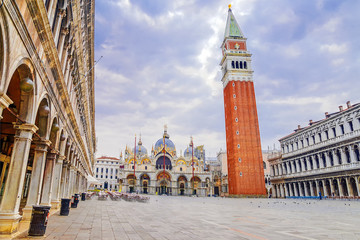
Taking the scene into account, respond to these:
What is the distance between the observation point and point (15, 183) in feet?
23.1

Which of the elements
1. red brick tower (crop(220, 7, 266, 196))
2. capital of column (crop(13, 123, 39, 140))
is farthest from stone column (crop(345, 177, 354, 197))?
capital of column (crop(13, 123, 39, 140))

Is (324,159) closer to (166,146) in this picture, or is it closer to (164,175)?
(164,175)

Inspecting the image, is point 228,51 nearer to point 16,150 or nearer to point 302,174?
point 302,174

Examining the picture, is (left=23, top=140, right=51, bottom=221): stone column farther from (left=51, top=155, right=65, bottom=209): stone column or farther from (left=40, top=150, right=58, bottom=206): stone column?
(left=51, top=155, right=65, bottom=209): stone column

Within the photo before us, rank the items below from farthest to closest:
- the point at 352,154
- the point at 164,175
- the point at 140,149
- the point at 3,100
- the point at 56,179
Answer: the point at 140,149 < the point at 164,175 < the point at 352,154 < the point at 56,179 < the point at 3,100

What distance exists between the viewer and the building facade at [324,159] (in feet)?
116

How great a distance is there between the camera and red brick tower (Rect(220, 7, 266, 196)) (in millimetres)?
54812

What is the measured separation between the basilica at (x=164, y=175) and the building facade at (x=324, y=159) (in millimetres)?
27426

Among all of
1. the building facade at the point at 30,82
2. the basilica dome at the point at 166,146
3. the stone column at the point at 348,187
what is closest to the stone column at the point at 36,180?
the building facade at the point at 30,82

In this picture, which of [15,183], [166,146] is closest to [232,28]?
[166,146]

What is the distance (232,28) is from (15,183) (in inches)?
2777

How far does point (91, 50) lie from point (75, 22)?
22.2 ft

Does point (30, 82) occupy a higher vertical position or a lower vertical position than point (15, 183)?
higher

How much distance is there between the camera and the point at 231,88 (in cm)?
6056
